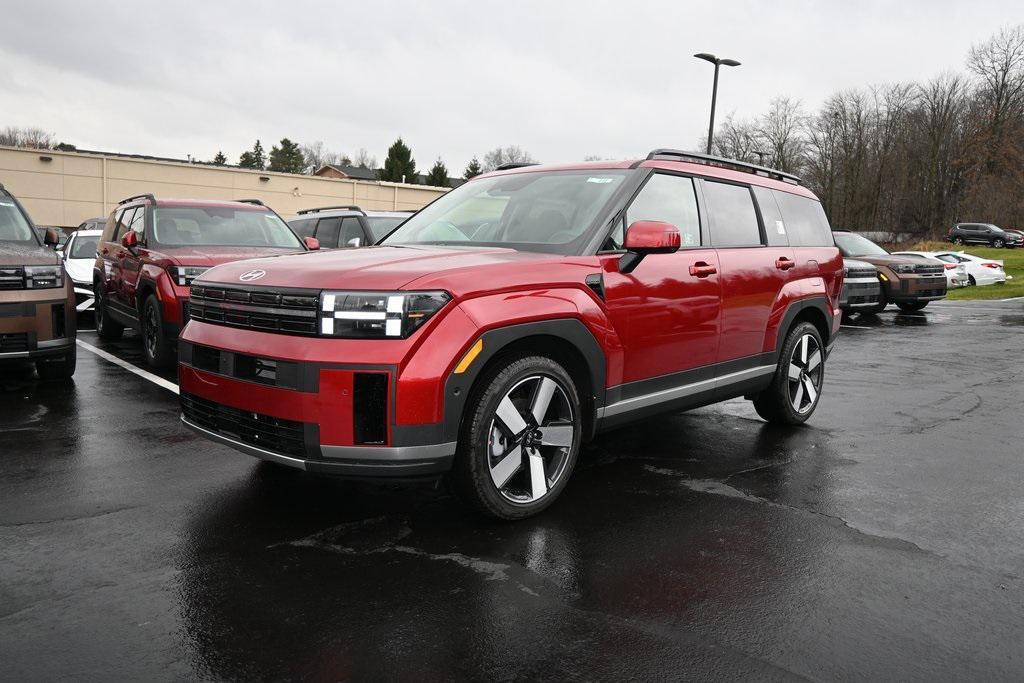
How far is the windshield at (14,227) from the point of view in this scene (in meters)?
7.93

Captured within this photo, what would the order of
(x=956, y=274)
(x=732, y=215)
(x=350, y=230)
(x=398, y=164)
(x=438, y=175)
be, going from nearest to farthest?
(x=732, y=215), (x=350, y=230), (x=956, y=274), (x=438, y=175), (x=398, y=164)

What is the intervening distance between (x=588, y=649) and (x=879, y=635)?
1104mm

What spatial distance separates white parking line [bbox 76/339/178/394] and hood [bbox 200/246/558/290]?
363 cm

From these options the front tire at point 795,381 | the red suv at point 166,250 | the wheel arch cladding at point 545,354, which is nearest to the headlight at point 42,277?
the red suv at point 166,250

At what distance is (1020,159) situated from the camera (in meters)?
52.7

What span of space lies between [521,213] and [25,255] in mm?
4956

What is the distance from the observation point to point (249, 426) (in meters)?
3.77

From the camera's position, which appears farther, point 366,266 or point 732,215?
point 732,215

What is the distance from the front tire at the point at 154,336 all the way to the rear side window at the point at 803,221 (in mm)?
5939

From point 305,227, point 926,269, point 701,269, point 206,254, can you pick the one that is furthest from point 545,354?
point 926,269

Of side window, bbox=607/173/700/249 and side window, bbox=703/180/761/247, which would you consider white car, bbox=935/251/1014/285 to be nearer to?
side window, bbox=703/180/761/247

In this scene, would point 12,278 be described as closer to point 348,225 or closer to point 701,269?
point 701,269

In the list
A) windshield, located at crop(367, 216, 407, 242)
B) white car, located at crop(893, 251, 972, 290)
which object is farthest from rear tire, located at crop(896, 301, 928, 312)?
windshield, located at crop(367, 216, 407, 242)

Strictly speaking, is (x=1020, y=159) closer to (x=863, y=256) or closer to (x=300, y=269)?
(x=863, y=256)
